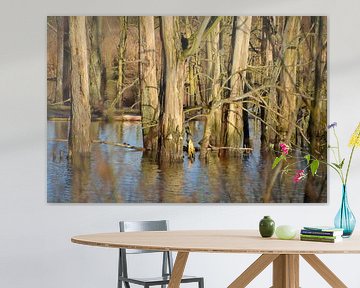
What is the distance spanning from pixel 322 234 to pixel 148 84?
2.55 metres

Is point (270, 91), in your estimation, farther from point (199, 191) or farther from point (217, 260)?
point (217, 260)

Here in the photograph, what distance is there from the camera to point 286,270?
4621mm

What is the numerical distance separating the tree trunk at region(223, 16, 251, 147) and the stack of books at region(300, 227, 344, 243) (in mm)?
2165

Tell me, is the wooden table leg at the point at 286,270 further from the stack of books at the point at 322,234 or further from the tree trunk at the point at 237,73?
the tree trunk at the point at 237,73

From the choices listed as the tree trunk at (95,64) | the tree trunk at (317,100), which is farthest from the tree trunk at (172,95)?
the tree trunk at (317,100)

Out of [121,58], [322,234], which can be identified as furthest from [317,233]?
[121,58]

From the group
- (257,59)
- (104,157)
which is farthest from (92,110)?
(257,59)

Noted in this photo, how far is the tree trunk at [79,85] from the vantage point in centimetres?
663

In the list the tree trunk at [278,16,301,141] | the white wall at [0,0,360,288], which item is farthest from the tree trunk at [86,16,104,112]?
the tree trunk at [278,16,301,141]

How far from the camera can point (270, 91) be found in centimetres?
668

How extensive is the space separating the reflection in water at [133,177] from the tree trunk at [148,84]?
0.30ft

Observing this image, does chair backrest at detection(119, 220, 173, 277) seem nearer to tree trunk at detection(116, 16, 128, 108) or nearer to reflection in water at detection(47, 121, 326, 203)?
reflection in water at detection(47, 121, 326, 203)

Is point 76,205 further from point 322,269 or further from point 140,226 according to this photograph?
point 322,269

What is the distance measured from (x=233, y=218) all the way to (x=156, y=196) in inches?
24.1
